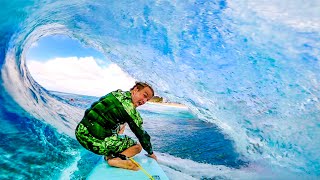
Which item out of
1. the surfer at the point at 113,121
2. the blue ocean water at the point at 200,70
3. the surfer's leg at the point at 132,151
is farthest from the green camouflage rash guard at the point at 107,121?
the blue ocean water at the point at 200,70

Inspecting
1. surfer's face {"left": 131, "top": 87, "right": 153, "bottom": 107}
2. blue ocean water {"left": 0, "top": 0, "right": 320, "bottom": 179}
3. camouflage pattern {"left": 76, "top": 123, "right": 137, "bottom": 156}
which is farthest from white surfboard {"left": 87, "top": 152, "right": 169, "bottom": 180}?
blue ocean water {"left": 0, "top": 0, "right": 320, "bottom": 179}

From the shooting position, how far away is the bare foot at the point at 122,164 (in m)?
3.48

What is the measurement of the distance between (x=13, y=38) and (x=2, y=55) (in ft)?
1.38

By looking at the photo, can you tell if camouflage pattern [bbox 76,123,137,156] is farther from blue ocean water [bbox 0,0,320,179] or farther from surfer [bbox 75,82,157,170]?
blue ocean water [bbox 0,0,320,179]

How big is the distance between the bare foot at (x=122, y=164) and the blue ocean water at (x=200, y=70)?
6.36ft

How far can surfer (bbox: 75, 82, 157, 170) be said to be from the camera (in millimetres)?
3493

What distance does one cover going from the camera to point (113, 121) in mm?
3545

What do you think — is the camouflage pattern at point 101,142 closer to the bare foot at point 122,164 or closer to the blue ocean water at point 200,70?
the bare foot at point 122,164

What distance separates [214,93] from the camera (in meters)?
7.14

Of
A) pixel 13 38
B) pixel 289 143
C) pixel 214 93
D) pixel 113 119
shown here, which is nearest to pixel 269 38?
pixel 214 93

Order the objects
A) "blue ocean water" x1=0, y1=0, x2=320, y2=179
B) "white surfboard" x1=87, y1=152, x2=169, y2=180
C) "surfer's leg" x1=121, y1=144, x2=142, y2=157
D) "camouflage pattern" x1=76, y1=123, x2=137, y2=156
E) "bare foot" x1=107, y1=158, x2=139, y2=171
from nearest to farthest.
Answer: "white surfboard" x1=87, y1=152, x2=169, y2=180 < "bare foot" x1=107, y1=158, x2=139, y2=171 < "camouflage pattern" x1=76, y1=123, x2=137, y2=156 < "surfer's leg" x1=121, y1=144, x2=142, y2=157 < "blue ocean water" x1=0, y1=0, x2=320, y2=179

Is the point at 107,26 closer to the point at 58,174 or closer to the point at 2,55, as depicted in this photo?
the point at 2,55

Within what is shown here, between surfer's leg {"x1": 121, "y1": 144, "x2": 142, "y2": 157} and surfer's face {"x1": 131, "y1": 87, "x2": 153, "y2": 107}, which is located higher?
surfer's face {"x1": 131, "y1": 87, "x2": 153, "y2": 107}

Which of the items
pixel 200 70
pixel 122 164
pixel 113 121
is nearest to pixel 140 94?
pixel 113 121
